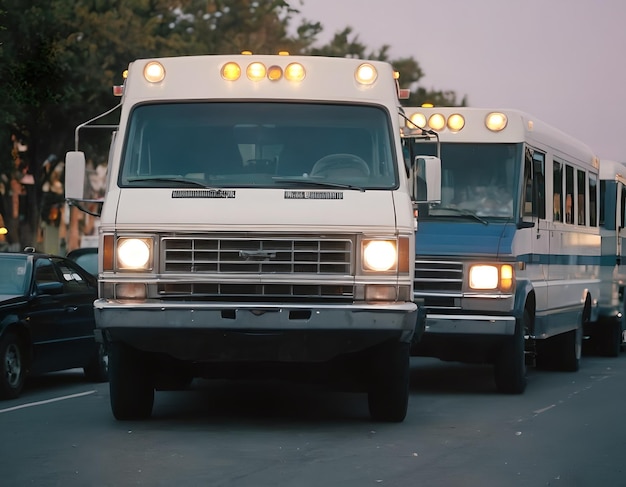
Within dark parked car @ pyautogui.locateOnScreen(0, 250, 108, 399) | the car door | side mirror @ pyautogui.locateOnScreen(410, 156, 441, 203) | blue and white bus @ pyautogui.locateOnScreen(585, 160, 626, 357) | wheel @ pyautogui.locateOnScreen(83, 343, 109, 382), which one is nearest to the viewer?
side mirror @ pyautogui.locateOnScreen(410, 156, 441, 203)

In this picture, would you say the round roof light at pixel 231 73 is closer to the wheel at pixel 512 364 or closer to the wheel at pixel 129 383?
the wheel at pixel 129 383

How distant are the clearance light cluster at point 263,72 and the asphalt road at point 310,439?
9.16 feet

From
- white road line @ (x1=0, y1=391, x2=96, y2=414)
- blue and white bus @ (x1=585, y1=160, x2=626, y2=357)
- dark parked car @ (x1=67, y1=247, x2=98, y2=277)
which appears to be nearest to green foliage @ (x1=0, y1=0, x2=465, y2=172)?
dark parked car @ (x1=67, y1=247, x2=98, y2=277)

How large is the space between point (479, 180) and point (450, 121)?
752 mm

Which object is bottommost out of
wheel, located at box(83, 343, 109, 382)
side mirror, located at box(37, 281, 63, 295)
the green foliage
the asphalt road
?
the asphalt road

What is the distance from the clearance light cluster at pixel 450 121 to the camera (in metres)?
15.6

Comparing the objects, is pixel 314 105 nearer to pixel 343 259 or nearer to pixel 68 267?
pixel 343 259

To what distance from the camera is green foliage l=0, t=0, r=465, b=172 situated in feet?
104

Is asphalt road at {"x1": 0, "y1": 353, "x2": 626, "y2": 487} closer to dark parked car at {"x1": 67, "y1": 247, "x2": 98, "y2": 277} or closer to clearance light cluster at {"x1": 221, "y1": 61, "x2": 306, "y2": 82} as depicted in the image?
clearance light cluster at {"x1": 221, "y1": 61, "x2": 306, "y2": 82}

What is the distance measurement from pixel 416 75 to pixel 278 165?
61959 millimetres

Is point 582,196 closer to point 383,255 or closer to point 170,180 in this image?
point 383,255

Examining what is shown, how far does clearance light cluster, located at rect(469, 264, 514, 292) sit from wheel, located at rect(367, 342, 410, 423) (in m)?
2.53

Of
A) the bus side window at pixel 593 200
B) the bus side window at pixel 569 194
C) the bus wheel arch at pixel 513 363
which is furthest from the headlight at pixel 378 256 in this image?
the bus side window at pixel 593 200

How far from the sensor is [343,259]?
11453mm
